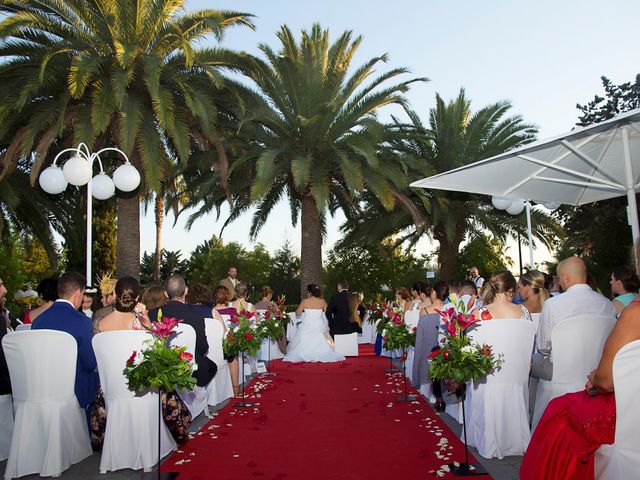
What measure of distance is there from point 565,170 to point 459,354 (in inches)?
166

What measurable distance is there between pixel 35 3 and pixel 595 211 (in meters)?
15.7

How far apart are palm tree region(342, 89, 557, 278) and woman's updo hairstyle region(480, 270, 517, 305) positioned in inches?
516

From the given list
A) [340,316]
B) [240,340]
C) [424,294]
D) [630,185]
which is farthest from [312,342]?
[630,185]

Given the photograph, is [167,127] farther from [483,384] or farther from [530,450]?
[530,450]

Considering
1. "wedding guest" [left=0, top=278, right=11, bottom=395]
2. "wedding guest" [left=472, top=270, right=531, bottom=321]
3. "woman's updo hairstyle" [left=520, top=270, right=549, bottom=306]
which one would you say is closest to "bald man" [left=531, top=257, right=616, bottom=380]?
"wedding guest" [left=472, top=270, right=531, bottom=321]

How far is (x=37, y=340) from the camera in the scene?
17.1ft

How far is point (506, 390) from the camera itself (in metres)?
5.75

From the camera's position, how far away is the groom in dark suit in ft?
49.5

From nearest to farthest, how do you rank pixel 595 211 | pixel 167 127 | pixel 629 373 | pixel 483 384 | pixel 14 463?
pixel 629 373
pixel 14 463
pixel 483 384
pixel 167 127
pixel 595 211

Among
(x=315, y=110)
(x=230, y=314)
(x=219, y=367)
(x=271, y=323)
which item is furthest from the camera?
(x=315, y=110)

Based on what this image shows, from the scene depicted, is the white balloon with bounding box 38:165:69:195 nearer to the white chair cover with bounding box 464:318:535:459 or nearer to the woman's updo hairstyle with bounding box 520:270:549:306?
the white chair cover with bounding box 464:318:535:459

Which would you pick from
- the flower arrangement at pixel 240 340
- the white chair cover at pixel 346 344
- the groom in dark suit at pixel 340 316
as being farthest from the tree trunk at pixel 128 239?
the flower arrangement at pixel 240 340

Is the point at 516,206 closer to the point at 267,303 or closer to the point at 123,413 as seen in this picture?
the point at 267,303

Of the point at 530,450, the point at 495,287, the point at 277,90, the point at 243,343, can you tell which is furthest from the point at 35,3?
the point at 530,450
